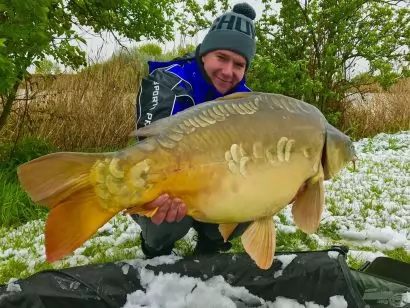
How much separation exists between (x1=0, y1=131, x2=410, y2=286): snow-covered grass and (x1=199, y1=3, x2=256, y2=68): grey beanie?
2.63 feet

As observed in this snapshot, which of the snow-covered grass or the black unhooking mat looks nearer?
the black unhooking mat

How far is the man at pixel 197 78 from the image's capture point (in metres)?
1.61

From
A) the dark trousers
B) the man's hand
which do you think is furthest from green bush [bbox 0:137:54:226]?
the man's hand

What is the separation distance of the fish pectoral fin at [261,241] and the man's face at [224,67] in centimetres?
62

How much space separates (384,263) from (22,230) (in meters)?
1.57

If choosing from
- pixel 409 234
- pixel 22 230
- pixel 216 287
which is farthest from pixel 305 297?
pixel 22 230

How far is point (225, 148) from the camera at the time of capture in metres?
1.04

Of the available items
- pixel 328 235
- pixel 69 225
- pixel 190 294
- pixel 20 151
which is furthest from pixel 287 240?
pixel 20 151

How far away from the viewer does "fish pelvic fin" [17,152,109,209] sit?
36.7 inches

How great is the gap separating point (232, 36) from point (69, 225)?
90cm

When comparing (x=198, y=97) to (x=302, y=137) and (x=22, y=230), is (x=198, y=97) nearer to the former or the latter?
(x=302, y=137)

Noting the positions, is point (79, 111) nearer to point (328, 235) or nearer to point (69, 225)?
point (328, 235)

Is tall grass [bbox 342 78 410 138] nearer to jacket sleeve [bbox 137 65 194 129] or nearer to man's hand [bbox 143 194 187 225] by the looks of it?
jacket sleeve [bbox 137 65 194 129]

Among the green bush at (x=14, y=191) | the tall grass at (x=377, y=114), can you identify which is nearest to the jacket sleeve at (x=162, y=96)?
the green bush at (x=14, y=191)
